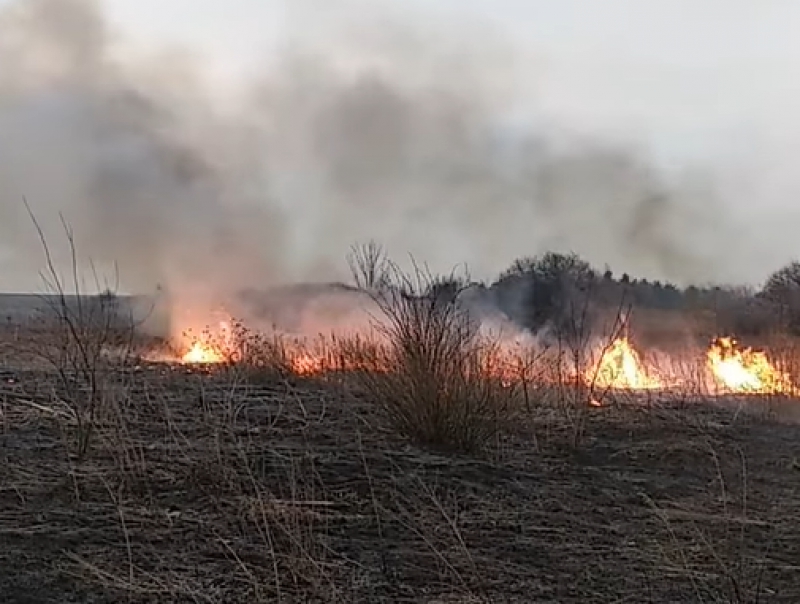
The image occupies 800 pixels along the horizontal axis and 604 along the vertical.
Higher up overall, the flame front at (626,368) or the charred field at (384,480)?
the flame front at (626,368)

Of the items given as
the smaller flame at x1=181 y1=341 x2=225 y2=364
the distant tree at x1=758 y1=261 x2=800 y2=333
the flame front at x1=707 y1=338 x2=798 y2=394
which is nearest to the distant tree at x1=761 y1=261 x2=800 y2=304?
the distant tree at x1=758 y1=261 x2=800 y2=333

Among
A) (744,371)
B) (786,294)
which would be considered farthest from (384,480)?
(786,294)

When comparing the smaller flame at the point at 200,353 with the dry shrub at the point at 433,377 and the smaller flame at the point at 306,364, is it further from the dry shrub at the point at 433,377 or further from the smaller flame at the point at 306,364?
the dry shrub at the point at 433,377

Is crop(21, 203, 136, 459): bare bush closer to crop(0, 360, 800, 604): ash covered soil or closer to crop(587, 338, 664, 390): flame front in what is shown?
crop(0, 360, 800, 604): ash covered soil

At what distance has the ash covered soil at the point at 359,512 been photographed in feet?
13.2

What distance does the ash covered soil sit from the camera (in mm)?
4020

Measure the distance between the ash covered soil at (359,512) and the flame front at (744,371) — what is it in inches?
229

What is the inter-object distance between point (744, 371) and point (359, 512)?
11.6 meters

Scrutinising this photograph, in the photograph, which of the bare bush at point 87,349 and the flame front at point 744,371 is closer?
the bare bush at point 87,349

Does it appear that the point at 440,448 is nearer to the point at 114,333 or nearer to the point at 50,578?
the point at 114,333

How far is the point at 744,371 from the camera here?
15.3 meters

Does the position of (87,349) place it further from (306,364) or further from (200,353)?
(200,353)

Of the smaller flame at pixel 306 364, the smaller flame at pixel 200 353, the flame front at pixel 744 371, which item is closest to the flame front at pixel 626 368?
the flame front at pixel 744 371

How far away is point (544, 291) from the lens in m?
22.8
